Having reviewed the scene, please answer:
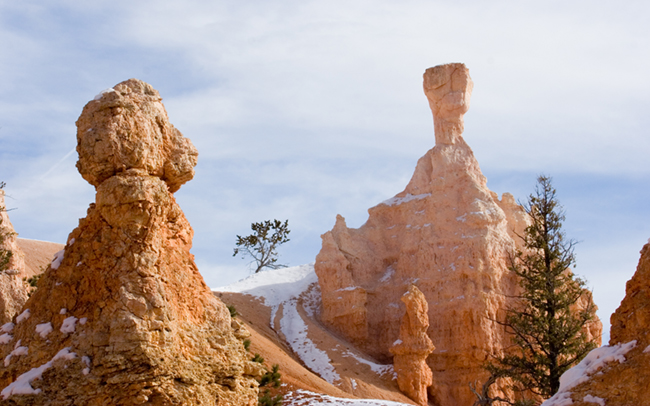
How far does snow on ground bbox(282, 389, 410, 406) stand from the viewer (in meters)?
23.7

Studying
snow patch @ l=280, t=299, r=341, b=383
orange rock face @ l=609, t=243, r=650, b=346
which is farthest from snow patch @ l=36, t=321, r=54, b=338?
snow patch @ l=280, t=299, r=341, b=383

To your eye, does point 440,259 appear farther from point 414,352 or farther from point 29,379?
point 29,379

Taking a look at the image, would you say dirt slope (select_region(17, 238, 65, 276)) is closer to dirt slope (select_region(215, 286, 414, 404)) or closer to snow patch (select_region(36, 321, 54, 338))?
dirt slope (select_region(215, 286, 414, 404))

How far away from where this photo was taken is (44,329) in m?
12.5

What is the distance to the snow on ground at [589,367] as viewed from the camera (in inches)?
356

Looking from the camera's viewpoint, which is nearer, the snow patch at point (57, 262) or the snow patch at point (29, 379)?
the snow patch at point (29, 379)

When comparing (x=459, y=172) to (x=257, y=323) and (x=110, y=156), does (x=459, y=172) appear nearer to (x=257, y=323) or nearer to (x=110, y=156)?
(x=257, y=323)

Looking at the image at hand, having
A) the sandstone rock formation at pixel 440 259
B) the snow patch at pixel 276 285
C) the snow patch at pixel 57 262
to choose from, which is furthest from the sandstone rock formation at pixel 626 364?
the snow patch at pixel 276 285

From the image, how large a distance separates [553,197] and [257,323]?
21.7 metres

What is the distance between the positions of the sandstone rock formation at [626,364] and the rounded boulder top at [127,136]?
8468 mm

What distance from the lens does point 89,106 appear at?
1352cm

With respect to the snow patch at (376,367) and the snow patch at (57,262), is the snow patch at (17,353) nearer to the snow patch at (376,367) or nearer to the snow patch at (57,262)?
the snow patch at (57,262)

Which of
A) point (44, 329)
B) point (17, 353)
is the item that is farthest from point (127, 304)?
point (17, 353)

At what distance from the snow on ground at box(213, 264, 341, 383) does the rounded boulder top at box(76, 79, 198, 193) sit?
A: 23.2 metres
